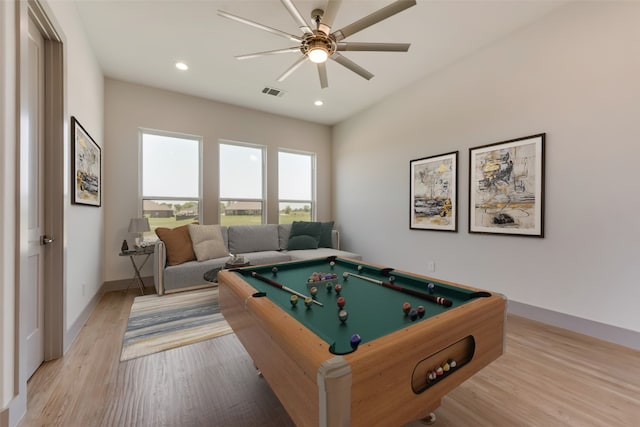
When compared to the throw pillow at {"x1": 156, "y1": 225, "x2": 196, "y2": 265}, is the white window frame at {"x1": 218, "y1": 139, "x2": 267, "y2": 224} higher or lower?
higher

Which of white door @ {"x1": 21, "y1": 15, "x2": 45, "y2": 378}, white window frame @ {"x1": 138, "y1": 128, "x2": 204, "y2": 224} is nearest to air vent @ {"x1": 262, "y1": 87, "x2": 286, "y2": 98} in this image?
white window frame @ {"x1": 138, "y1": 128, "x2": 204, "y2": 224}

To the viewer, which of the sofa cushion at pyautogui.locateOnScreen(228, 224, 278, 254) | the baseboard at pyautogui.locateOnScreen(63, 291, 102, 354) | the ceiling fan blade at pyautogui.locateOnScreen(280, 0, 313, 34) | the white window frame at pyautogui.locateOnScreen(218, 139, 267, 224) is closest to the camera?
the ceiling fan blade at pyautogui.locateOnScreen(280, 0, 313, 34)

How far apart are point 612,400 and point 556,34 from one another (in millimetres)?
2975

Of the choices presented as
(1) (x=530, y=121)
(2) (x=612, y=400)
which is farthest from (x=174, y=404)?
(1) (x=530, y=121)

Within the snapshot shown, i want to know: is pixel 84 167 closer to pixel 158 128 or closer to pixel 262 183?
pixel 158 128

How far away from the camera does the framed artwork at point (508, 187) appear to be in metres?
2.50

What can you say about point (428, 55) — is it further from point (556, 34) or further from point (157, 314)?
point (157, 314)

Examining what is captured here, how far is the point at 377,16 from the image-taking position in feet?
6.06

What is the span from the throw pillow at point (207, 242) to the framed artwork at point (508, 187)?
3.43 metres

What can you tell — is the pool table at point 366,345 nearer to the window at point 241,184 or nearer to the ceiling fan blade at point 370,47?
the ceiling fan blade at point 370,47

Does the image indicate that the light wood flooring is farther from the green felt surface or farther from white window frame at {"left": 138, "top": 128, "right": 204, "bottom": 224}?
white window frame at {"left": 138, "top": 128, "right": 204, "bottom": 224}

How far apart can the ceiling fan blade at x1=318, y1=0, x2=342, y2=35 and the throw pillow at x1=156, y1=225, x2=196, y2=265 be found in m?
3.13

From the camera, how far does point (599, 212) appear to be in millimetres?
2176

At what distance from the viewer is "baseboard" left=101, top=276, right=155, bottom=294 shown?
138 inches
